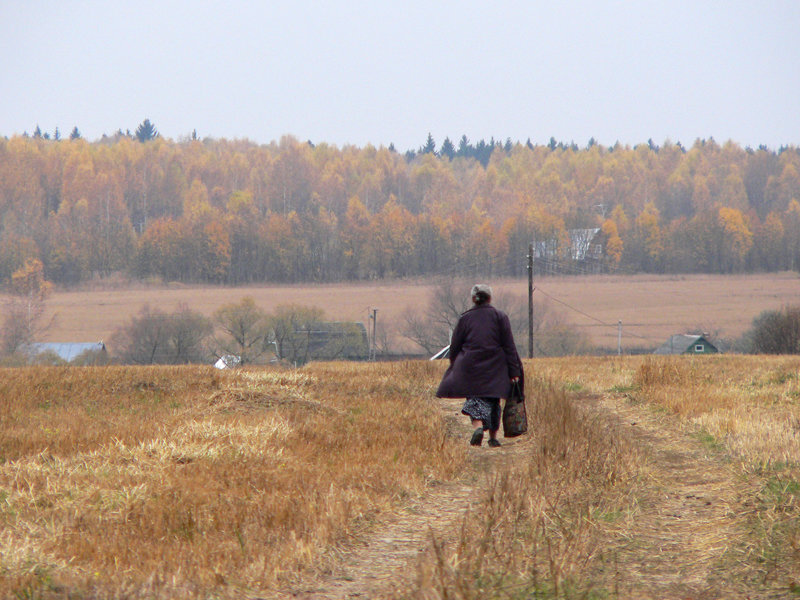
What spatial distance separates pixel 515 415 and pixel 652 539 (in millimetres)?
3888

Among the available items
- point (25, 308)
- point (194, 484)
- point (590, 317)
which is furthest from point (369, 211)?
point (194, 484)

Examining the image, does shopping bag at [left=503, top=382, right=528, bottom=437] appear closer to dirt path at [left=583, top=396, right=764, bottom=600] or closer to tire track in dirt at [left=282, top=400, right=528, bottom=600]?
tire track in dirt at [left=282, top=400, right=528, bottom=600]

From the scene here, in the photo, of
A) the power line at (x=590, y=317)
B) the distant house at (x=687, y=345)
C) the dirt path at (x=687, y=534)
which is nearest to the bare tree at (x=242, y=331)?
the power line at (x=590, y=317)

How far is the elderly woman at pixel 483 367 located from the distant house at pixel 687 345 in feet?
197

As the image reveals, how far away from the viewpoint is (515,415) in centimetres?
935

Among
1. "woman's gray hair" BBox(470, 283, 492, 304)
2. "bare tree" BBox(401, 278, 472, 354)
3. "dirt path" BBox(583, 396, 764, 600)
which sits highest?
"woman's gray hair" BBox(470, 283, 492, 304)

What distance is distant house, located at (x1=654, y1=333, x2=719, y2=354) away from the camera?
67.4 metres

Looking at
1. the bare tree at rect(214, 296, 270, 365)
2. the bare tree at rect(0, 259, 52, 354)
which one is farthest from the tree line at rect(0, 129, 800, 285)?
the bare tree at rect(214, 296, 270, 365)

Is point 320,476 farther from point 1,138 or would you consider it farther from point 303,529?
point 1,138

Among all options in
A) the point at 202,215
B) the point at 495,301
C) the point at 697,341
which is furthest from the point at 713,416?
the point at 202,215

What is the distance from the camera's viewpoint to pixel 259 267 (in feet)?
350

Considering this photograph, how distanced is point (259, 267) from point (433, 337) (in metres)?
A: 39.7

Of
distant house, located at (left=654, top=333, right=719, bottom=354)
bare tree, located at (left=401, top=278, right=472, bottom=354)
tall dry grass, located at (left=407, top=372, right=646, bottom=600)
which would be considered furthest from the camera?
bare tree, located at (left=401, top=278, right=472, bottom=354)

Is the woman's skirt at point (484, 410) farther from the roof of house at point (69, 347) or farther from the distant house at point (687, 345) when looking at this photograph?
the roof of house at point (69, 347)
